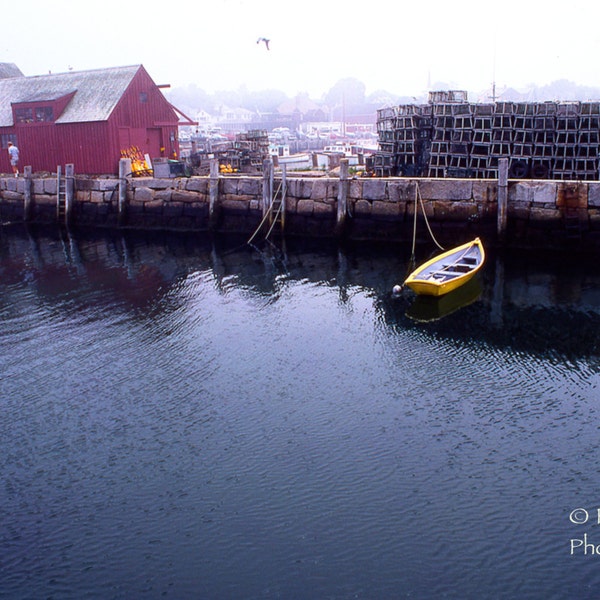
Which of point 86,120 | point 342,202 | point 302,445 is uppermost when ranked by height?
point 86,120

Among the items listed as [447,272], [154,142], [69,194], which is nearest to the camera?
[447,272]

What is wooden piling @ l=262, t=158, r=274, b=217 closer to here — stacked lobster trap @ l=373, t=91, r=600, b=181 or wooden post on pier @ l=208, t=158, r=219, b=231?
wooden post on pier @ l=208, t=158, r=219, b=231

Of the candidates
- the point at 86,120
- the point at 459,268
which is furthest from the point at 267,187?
the point at 86,120

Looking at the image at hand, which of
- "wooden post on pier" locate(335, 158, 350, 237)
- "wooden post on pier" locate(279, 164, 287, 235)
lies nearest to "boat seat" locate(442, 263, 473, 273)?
"wooden post on pier" locate(335, 158, 350, 237)

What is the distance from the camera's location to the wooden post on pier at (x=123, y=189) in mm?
26812

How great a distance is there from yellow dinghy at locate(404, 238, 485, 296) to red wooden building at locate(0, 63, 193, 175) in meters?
20.6

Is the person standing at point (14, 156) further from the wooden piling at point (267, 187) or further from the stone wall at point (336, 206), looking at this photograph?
the wooden piling at point (267, 187)

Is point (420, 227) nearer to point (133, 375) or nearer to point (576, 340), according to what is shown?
point (576, 340)

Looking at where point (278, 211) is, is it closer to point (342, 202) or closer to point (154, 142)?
point (342, 202)

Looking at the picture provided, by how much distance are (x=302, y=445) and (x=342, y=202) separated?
14.7m

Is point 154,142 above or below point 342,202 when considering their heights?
above

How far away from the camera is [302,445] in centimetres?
977

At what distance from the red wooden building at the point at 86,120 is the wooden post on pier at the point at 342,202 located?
48.4ft

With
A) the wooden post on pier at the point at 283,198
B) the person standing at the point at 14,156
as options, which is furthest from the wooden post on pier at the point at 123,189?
the person standing at the point at 14,156
